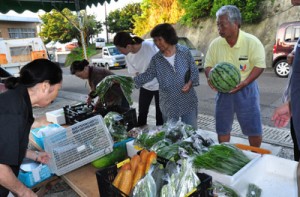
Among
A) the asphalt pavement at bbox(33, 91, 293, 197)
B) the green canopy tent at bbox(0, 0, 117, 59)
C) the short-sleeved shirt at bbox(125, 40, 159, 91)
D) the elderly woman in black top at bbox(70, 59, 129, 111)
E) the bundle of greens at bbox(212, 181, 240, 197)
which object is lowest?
the asphalt pavement at bbox(33, 91, 293, 197)

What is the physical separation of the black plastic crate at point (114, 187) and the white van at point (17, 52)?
10.2 meters

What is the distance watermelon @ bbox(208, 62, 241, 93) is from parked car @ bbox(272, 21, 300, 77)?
7641 mm

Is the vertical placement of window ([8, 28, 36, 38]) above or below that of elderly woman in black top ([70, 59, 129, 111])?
above

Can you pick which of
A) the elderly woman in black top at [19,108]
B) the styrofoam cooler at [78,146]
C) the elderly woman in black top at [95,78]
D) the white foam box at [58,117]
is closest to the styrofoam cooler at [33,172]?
the styrofoam cooler at [78,146]

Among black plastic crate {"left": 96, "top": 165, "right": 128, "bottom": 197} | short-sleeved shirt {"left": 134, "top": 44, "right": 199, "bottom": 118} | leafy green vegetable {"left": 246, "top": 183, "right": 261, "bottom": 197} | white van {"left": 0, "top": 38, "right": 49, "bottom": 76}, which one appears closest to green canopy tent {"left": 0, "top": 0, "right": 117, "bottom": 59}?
short-sleeved shirt {"left": 134, "top": 44, "right": 199, "bottom": 118}

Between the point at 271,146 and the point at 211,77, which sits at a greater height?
the point at 211,77

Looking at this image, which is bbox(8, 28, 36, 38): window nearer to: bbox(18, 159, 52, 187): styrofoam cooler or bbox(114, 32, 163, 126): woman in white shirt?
bbox(114, 32, 163, 126): woman in white shirt

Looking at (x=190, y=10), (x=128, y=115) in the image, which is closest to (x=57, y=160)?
(x=128, y=115)

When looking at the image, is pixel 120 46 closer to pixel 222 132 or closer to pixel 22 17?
pixel 222 132

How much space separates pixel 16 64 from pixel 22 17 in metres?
9.92

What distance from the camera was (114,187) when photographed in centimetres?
132

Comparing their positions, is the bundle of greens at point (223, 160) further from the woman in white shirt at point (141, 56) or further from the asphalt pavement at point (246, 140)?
the woman in white shirt at point (141, 56)

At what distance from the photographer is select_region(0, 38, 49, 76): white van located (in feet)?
34.4

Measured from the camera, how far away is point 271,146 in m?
3.67
